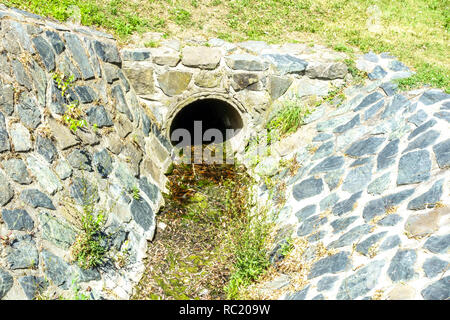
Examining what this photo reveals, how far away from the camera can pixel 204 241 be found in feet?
23.8

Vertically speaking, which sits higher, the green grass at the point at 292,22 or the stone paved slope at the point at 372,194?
the green grass at the point at 292,22

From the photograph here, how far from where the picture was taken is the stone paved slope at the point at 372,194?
15.7 ft

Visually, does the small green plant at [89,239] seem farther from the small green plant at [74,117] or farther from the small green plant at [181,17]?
the small green plant at [181,17]

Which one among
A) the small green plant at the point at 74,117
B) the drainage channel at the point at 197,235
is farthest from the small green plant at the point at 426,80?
the small green plant at the point at 74,117

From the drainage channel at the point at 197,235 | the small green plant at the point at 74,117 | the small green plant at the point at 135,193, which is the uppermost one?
the small green plant at the point at 74,117

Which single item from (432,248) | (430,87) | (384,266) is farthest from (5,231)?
(430,87)

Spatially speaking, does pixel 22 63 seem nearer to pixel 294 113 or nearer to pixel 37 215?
pixel 37 215

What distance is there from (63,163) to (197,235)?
2.54 m

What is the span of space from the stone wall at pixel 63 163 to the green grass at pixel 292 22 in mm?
987

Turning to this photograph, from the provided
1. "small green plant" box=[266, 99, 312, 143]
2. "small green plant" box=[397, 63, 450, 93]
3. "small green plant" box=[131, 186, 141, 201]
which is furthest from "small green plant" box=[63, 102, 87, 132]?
"small green plant" box=[397, 63, 450, 93]

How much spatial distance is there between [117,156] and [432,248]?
4.81m

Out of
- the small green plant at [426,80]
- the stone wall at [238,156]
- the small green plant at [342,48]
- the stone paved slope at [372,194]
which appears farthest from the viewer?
the small green plant at [342,48]

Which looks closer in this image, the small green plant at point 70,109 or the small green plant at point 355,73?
the small green plant at point 70,109

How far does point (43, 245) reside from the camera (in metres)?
5.25
